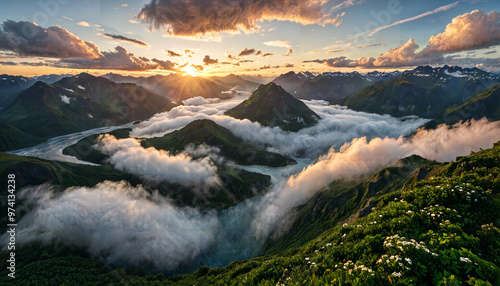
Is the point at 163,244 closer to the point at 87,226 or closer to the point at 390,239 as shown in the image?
the point at 87,226

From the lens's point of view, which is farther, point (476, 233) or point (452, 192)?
point (452, 192)

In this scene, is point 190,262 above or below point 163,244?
below

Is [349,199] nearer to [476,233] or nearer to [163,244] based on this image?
[476,233]

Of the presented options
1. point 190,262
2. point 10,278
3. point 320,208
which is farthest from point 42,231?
point 320,208

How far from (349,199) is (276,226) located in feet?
278

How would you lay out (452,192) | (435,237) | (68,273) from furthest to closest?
(68,273), (452,192), (435,237)

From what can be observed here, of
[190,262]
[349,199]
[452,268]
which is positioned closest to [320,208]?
[349,199]

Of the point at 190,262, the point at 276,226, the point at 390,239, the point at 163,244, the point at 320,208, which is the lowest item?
the point at 190,262

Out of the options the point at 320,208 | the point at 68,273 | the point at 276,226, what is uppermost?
the point at 320,208

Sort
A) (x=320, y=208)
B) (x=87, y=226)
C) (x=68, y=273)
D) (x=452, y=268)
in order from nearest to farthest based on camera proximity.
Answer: (x=452, y=268)
(x=68, y=273)
(x=320, y=208)
(x=87, y=226)

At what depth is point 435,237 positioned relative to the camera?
57.1 ft

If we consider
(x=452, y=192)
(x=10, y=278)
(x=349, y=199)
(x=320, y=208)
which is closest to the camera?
(x=452, y=192)

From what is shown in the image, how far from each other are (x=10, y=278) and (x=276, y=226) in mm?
184992

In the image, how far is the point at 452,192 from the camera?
24234 millimetres
